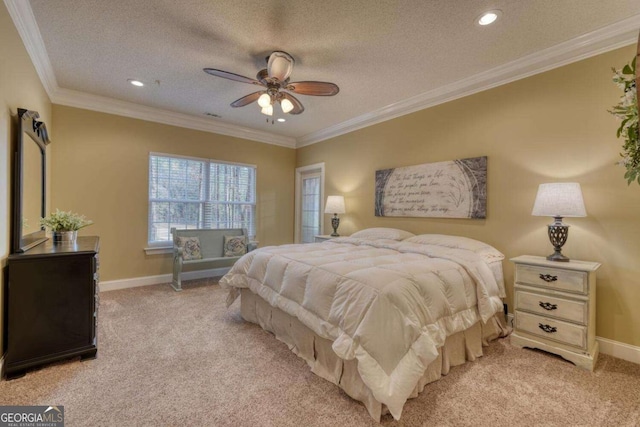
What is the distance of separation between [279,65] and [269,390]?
2.61 meters

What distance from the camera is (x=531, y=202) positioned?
2.77 metres

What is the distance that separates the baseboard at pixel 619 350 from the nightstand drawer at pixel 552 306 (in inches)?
20.0

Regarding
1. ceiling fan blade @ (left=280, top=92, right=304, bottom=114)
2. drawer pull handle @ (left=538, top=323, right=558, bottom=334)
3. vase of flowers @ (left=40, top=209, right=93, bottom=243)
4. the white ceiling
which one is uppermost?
the white ceiling

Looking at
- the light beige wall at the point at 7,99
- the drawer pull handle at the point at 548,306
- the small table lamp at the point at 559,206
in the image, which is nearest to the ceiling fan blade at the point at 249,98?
the light beige wall at the point at 7,99

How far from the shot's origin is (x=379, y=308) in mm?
1643

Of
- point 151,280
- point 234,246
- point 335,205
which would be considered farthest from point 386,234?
point 151,280

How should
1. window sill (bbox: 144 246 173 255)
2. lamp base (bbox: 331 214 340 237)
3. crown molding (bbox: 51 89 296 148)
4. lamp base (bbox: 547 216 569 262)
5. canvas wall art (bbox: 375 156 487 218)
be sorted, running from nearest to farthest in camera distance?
lamp base (bbox: 547 216 569 262), canvas wall art (bbox: 375 156 487 218), crown molding (bbox: 51 89 296 148), window sill (bbox: 144 246 173 255), lamp base (bbox: 331 214 340 237)

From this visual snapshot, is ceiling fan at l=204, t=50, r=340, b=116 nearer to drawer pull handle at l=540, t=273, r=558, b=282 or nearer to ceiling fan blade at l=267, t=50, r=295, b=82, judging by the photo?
ceiling fan blade at l=267, t=50, r=295, b=82

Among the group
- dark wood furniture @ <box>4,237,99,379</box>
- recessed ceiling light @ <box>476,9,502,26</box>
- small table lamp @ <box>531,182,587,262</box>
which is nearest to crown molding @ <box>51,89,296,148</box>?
dark wood furniture @ <box>4,237,99,379</box>

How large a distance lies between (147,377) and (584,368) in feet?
10.4

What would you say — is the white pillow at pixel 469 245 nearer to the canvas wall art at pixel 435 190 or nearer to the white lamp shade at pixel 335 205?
the canvas wall art at pixel 435 190

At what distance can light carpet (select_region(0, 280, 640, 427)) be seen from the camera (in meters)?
1.60

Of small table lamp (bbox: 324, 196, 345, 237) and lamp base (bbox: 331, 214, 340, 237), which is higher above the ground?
small table lamp (bbox: 324, 196, 345, 237)

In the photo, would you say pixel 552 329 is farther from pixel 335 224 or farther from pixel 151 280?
pixel 151 280
